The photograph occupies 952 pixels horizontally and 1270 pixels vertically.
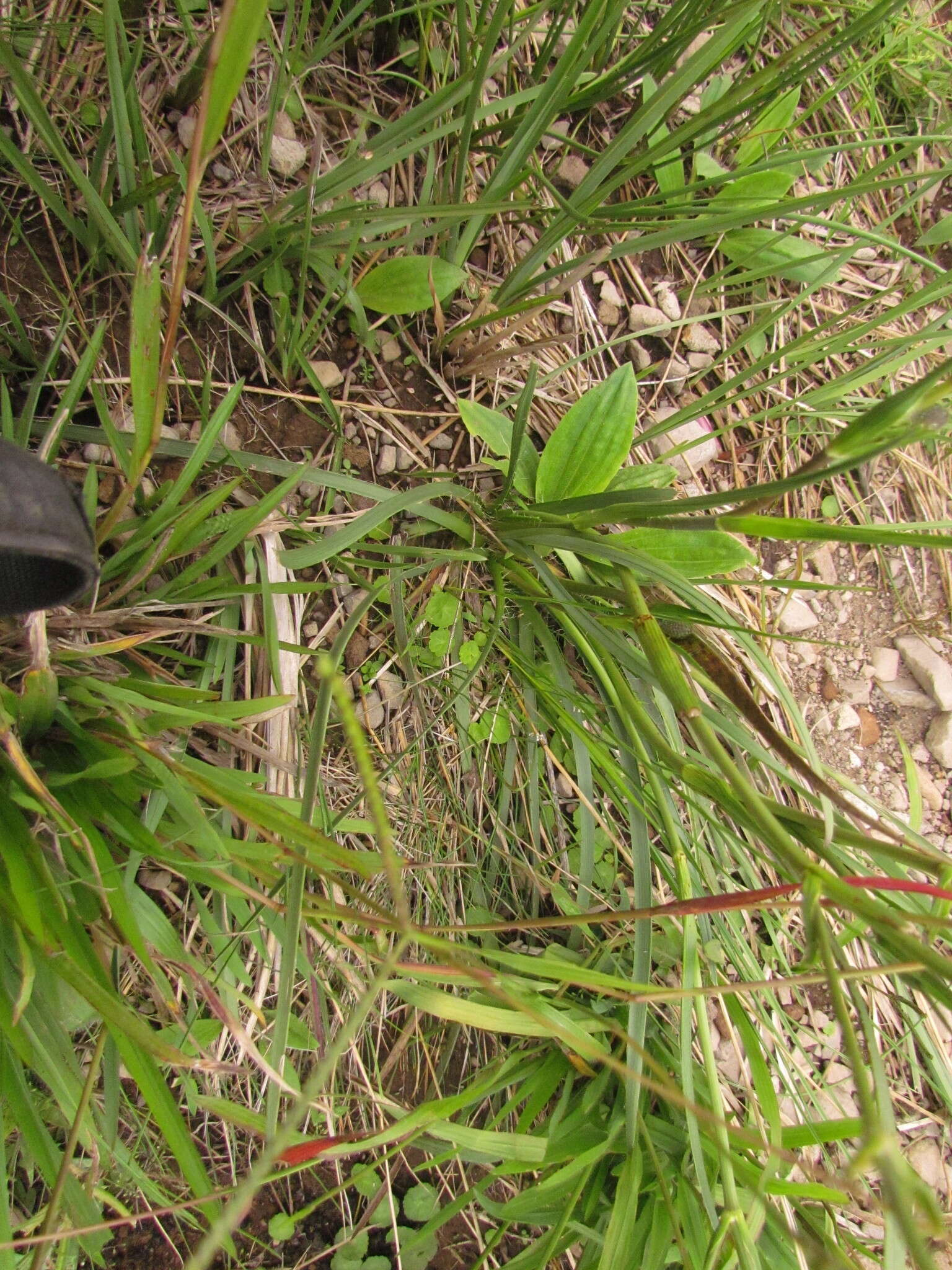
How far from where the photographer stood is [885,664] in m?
1.47

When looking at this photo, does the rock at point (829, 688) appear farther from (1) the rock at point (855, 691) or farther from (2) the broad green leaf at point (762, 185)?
(2) the broad green leaf at point (762, 185)

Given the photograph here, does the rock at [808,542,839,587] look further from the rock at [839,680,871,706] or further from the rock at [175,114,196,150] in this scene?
the rock at [175,114,196,150]

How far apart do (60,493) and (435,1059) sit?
862 mm

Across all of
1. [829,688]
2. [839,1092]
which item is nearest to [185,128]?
[829,688]

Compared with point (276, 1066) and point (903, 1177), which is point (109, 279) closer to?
point (276, 1066)

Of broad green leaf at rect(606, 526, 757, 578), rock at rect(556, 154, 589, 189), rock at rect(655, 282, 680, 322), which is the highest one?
rock at rect(556, 154, 589, 189)

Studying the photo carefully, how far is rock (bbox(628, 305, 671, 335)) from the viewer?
1.29 metres

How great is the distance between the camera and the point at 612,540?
94cm

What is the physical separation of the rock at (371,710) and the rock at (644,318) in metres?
0.72

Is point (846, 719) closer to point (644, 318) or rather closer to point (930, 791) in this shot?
point (930, 791)

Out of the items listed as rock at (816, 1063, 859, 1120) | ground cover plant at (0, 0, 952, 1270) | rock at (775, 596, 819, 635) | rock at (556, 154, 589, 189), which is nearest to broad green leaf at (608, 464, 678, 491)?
ground cover plant at (0, 0, 952, 1270)

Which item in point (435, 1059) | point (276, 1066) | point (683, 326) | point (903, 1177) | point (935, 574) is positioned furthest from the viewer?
point (935, 574)

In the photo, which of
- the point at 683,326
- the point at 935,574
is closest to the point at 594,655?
the point at 683,326

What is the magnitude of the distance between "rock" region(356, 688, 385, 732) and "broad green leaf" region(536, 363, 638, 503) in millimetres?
361
